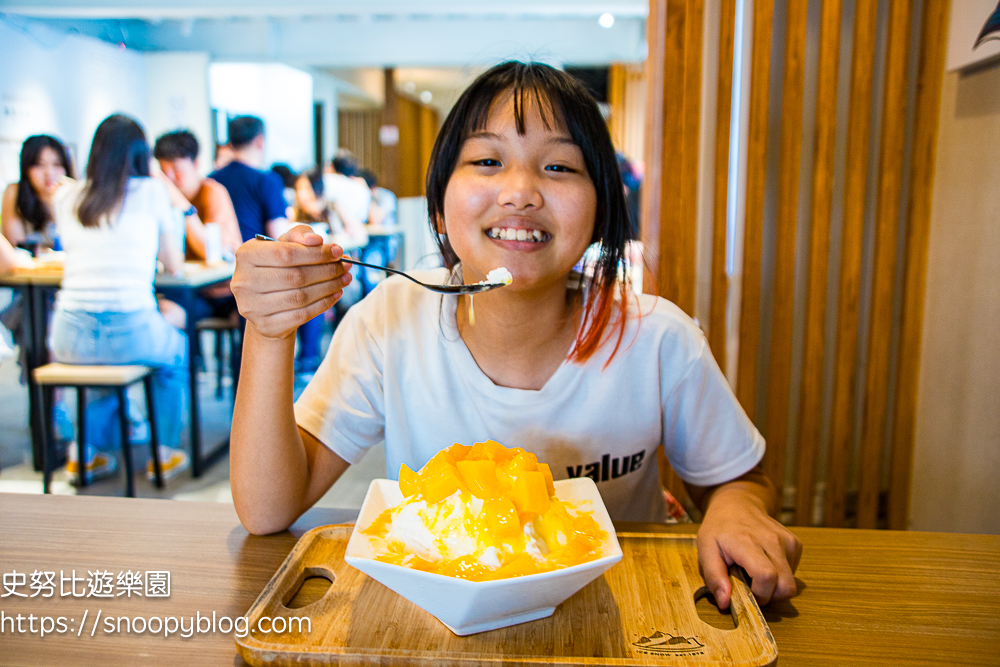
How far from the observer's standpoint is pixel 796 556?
82 centimetres

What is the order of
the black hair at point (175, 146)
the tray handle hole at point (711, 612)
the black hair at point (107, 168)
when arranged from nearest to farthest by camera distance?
the tray handle hole at point (711, 612)
the black hair at point (107, 168)
the black hair at point (175, 146)

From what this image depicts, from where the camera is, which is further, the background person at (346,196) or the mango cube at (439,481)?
the background person at (346,196)

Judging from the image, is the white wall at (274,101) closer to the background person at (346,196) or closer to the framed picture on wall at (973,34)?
the background person at (346,196)

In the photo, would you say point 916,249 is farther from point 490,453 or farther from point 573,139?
point 490,453

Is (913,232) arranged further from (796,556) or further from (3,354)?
(3,354)

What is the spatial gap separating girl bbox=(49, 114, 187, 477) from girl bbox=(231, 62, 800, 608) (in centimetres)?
216

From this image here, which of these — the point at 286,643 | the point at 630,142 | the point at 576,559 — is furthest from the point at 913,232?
the point at 630,142

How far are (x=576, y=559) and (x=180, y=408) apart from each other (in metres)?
3.01

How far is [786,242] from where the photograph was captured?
2.14m

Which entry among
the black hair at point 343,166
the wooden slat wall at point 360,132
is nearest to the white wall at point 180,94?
the black hair at point 343,166

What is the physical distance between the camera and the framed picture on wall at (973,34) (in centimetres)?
163

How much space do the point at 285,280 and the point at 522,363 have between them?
446 millimetres

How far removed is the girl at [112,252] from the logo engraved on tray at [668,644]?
2817mm

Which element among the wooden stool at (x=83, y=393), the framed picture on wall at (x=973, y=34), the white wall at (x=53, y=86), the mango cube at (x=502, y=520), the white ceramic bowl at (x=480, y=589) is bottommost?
the wooden stool at (x=83, y=393)
